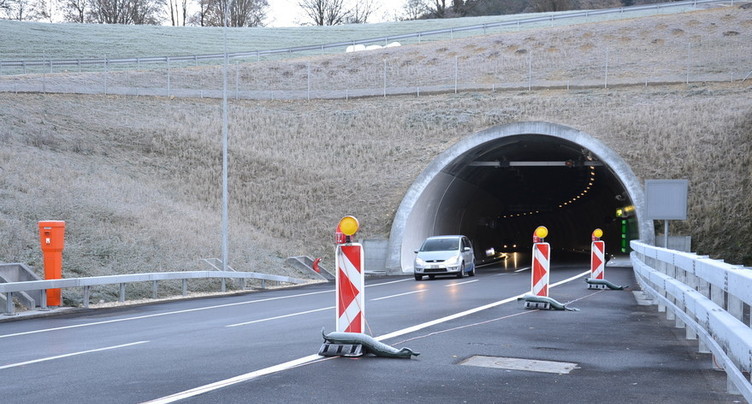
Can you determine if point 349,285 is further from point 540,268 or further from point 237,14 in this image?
point 237,14

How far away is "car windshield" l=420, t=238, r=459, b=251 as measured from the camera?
104ft

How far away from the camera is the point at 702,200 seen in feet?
124

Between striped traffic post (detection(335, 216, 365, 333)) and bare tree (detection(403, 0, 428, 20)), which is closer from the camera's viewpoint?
striped traffic post (detection(335, 216, 365, 333))

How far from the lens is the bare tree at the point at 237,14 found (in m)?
103

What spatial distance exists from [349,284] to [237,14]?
98.7 m

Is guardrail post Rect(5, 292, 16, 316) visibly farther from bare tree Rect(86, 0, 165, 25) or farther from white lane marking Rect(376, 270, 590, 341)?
bare tree Rect(86, 0, 165, 25)

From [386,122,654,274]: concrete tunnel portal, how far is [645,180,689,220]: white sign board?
8325mm

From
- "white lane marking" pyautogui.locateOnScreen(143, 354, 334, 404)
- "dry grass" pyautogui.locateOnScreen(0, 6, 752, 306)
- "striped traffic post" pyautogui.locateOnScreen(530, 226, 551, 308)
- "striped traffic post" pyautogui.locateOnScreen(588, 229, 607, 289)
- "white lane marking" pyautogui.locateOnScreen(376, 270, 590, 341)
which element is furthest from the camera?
"dry grass" pyautogui.locateOnScreen(0, 6, 752, 306)

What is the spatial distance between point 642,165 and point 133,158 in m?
24.3

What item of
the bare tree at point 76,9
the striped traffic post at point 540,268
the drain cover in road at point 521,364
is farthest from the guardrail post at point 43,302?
the bare tree at point 76,9

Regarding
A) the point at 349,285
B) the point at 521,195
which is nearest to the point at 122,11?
the point at 521,195

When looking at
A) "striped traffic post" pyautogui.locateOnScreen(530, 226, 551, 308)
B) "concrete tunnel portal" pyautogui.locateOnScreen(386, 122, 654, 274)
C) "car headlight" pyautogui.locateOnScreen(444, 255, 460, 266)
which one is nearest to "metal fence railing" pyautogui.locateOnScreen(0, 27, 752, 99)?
"concrete tunnel portal" pyautogui.locateOnScreen(386, 122, 654, 274)

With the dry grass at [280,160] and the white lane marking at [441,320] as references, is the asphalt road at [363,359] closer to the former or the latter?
the white lane marking at [441,320]

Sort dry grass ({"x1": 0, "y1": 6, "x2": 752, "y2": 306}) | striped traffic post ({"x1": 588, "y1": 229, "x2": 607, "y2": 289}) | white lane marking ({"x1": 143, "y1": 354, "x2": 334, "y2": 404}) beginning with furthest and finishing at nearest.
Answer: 1. dry grass ({"x1": 0, "y1": 6, "x2": 752, "y2": 306})
2. striped traffic post ({"x1": 588, "y1": 229, "x2": 607, "y2": 289})
3. white lane marking ({"x1": 143, "y1": 354, "x2": 334, "y2": 404})
